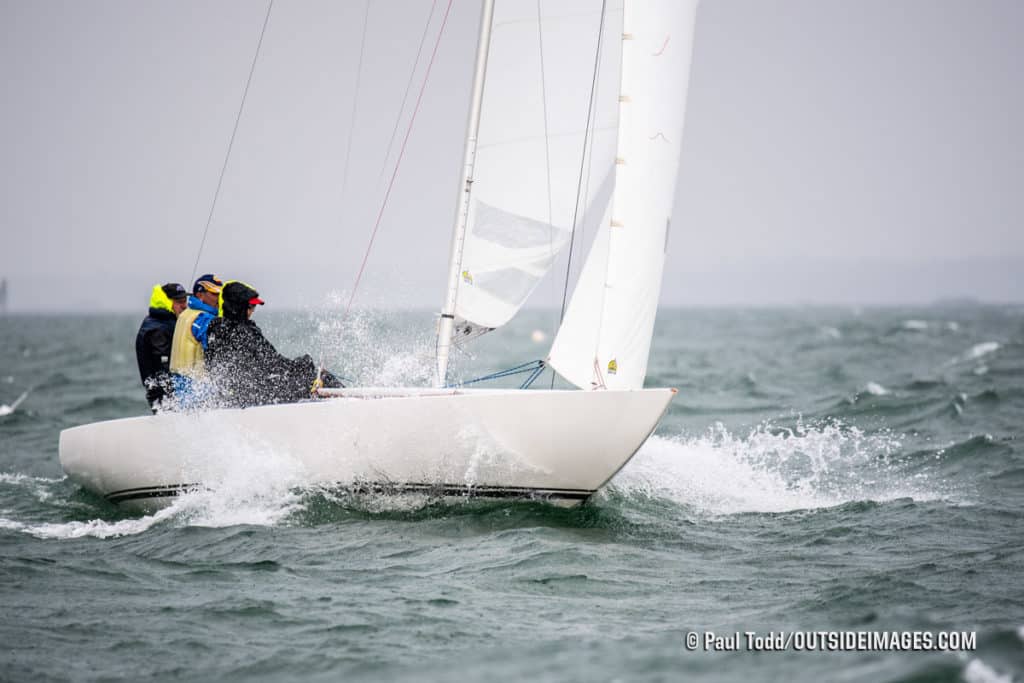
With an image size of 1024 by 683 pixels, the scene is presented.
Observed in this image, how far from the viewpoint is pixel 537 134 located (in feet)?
25.2

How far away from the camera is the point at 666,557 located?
640 centimetres

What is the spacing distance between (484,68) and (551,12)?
61 cm

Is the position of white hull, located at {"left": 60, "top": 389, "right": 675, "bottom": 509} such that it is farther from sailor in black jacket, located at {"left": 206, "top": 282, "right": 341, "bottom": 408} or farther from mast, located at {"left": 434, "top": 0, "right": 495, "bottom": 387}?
mast, located at {"left": 434, "top": 0, "right": 495, "bottom": 387}

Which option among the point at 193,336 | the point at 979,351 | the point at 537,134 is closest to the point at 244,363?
the point at 193,336

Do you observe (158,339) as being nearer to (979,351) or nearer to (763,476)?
(763,476)

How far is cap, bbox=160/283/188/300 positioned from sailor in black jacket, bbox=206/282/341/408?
0.87 meters

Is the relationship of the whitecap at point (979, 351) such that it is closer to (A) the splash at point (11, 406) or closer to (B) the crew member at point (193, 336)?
(A) the splash at point (11, 406)

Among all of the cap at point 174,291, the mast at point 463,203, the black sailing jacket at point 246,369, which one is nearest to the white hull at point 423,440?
the black sailing jacket at point 246,369

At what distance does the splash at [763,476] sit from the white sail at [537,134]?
201cm

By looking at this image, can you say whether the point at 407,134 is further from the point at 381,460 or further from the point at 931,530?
the point at 931,530

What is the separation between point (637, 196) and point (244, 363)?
9.83ft

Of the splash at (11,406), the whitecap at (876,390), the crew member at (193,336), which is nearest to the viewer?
the crew member at (193,336)

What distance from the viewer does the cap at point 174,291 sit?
827 cm

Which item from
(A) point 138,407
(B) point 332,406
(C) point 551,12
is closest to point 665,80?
(C) point 551,12
